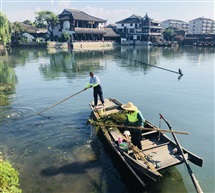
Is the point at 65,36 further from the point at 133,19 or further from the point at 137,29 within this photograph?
the point at 133,19

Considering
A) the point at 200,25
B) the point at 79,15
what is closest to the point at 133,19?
the point at 79,15

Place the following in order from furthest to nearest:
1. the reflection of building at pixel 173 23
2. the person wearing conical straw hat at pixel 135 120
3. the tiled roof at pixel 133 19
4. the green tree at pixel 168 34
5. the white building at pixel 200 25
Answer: the reflection of building at pixel 173 23 < the white building at pixel 200 25 < the green tree at pixel 168 34 < the tiled roof at pixel 133 19 < the person wearing conical straw hat at pixel 135 120

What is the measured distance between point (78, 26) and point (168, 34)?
45.0m

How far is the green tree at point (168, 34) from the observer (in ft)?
313

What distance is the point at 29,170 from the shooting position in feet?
29.0

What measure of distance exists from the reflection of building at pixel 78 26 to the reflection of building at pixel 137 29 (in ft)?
52.4

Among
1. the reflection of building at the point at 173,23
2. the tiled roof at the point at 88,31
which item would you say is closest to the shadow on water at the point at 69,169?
the tiled roof at the point at 88,31

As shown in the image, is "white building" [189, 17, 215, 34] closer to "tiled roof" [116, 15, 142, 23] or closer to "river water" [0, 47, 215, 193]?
"tiled roof" [116, 15, 142, 23]

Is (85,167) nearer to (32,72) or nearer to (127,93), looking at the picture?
(127,93)

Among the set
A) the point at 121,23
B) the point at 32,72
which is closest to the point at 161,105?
the point at 32,72

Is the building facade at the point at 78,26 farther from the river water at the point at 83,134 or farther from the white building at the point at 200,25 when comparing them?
the white building at the point at 200,25

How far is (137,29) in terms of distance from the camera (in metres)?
90.6

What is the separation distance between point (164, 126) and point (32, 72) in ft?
74.0

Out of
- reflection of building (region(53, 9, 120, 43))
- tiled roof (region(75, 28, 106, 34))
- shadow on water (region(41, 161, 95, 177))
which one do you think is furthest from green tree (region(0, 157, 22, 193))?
tiled roof (region(75, 28, 106, 34))
